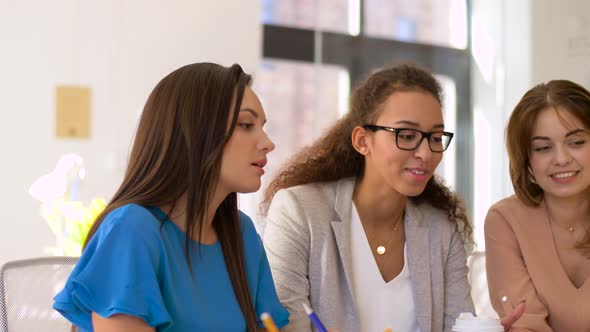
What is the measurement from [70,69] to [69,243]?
669 mm

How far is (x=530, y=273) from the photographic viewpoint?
2086 millimetres

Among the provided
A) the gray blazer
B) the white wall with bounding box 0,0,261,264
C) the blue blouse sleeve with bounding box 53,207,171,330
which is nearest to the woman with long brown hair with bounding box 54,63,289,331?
the blue blouse sleeve with bounding box 53,207,171,330

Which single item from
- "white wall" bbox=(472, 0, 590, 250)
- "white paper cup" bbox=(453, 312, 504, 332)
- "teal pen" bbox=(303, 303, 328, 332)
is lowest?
"white paper cup" bbox=(453, 312, 504, 332)

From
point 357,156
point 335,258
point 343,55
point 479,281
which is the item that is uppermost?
point 343,55

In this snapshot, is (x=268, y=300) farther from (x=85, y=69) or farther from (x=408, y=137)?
(x=85, y=69)

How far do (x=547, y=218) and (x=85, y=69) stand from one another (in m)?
1.83

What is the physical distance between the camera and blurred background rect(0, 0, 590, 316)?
2.94m

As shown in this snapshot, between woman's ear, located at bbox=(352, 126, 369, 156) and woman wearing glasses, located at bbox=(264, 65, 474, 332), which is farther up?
woman's ear, located at bbox=(352, 126, 369, 156)

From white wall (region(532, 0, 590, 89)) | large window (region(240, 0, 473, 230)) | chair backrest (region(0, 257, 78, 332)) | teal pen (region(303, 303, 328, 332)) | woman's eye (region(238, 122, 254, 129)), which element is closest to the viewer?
teal pen (region(303, 303, 328, 332))

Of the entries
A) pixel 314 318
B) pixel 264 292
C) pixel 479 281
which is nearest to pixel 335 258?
pixel 264 292

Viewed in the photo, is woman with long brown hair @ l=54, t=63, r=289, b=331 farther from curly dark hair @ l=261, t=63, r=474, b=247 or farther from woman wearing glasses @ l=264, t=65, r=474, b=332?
curly dark hair @ l=261, t=63, r=474, b=247

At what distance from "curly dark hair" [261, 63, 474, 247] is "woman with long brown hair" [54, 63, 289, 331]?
50cm

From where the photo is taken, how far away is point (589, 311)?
1.99 meters

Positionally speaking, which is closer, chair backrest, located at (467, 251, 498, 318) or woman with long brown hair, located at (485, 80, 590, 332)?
woman with long brown hair, located at (485, 80, 590, 332)
